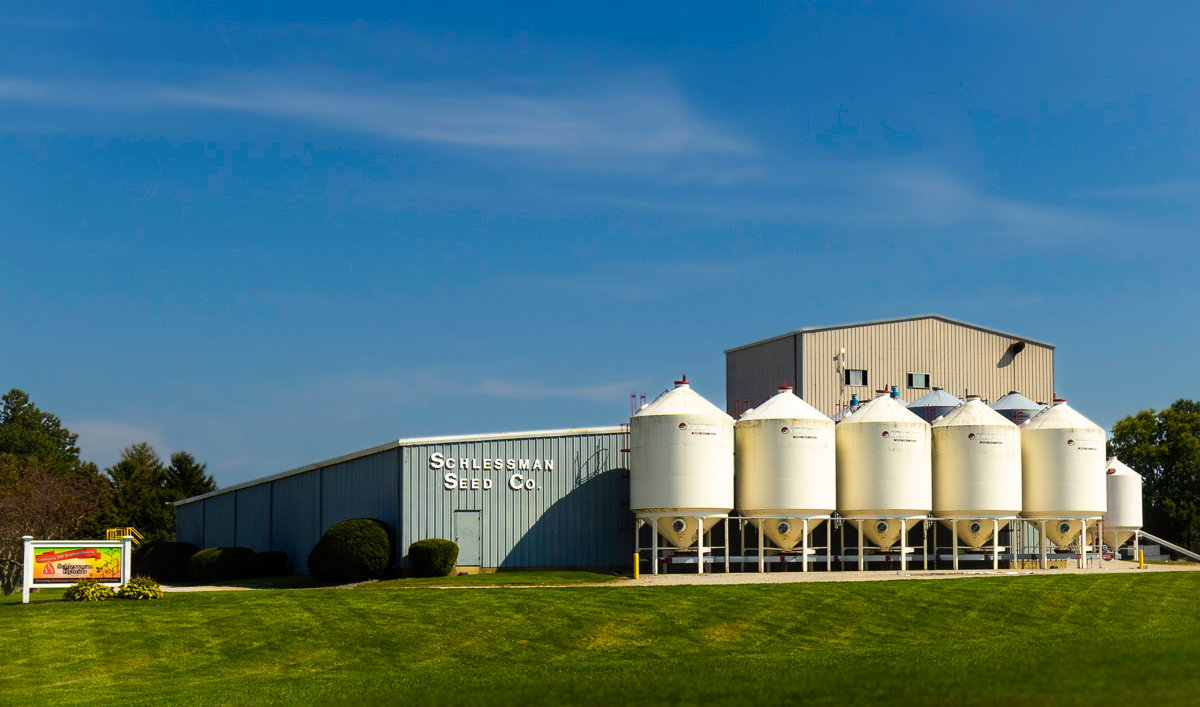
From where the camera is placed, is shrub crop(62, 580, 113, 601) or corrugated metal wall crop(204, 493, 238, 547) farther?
corrugated metal wall crop(204, 493, 238, 547)

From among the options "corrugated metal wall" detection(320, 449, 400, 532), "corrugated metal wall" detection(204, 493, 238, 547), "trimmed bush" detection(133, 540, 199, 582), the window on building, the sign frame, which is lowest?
"trimmed bush" detection(133, 540, 199, 582)

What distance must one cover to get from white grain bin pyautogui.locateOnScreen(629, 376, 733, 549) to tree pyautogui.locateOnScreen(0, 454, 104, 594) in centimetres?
4469

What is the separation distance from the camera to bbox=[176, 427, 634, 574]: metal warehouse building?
44875 mm

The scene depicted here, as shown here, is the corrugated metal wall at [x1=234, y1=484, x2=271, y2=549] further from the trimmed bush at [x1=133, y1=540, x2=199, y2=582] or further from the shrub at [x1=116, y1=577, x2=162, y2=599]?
the shrub at [x1=116, y1=577, x2=162, y2=599]

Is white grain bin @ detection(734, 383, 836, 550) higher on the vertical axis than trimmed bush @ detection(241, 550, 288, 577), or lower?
higher

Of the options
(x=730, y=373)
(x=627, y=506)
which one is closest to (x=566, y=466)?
(x=627, y=506)

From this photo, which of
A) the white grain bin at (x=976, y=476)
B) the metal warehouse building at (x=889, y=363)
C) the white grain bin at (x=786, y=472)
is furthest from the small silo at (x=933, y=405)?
the white grain bin at (x=786, y=472)

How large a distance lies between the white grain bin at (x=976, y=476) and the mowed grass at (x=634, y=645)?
10.2 m

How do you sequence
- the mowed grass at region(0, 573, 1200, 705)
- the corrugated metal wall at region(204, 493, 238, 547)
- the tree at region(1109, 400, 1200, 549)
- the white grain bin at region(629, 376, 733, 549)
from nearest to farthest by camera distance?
the mowed grass at region(0, 573, 1200, 705) → the white grain bin at region(629, 376, 733, 549) → the corrugated metal wall at region(204, 493, 238, 547) → the tree at region(1109, 400, 1200, 549)

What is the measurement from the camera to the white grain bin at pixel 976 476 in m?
48.1

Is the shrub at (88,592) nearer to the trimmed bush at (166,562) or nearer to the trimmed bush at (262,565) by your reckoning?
the trimmed bush at (262,565)

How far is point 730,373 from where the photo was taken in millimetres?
65312

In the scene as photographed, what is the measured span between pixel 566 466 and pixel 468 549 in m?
4.80

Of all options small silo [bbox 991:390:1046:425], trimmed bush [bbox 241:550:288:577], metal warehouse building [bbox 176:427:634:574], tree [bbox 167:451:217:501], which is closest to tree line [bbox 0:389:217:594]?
tree [bbox 167:451:217:501]
